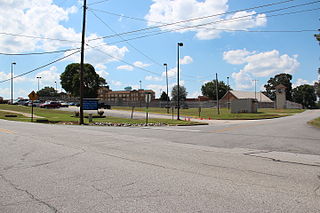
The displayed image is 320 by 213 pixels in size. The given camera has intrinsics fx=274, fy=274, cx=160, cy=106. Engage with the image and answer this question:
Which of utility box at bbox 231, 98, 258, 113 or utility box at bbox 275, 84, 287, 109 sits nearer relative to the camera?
utility box at bbox 231, 98, 258, 113

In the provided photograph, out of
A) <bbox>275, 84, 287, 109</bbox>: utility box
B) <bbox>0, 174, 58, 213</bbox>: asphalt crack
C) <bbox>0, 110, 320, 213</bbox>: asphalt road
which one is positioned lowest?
<bbox>0, 174, 58, 213</bbox>: asphalt crack

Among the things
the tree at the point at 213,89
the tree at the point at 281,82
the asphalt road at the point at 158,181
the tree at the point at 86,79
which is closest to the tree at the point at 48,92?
the tree at the point at 86,79

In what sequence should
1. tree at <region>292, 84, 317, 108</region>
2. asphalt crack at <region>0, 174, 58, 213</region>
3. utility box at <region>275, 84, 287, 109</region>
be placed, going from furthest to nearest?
tree at <region>292, 84, 317, 108</region> < utility box at <region>275, 84, 287, 109</region> < asphalt crack at <region>0, 174, 58, 213</region>

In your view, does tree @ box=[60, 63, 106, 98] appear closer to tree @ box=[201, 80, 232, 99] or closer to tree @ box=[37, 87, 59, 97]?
tree @ box=[201, 80, 232, 99]

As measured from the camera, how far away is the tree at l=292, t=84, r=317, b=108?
13575cm

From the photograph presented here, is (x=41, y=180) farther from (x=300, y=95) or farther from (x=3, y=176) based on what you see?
(x=300, y=95)

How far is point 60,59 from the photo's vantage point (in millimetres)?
27875

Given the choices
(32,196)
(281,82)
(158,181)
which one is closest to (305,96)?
Result: (281,82)

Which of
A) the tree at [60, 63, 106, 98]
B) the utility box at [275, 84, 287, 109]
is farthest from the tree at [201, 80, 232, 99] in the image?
the tree at [60, 63, 106, 98]

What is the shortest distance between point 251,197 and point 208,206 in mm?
900

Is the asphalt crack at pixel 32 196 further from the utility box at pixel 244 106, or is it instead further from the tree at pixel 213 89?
the tree at pixel 213 89

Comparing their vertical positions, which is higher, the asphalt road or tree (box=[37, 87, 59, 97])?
tree (box=[37, 87, 59, 97])

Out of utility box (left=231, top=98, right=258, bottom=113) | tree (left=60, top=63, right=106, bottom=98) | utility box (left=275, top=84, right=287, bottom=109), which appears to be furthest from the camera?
tree (left=60, top=63, right=106, bottom=98)

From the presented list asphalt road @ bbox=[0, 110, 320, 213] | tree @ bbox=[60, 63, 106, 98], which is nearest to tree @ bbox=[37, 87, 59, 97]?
tree @ bbox=[60, 63, 106, 98]
